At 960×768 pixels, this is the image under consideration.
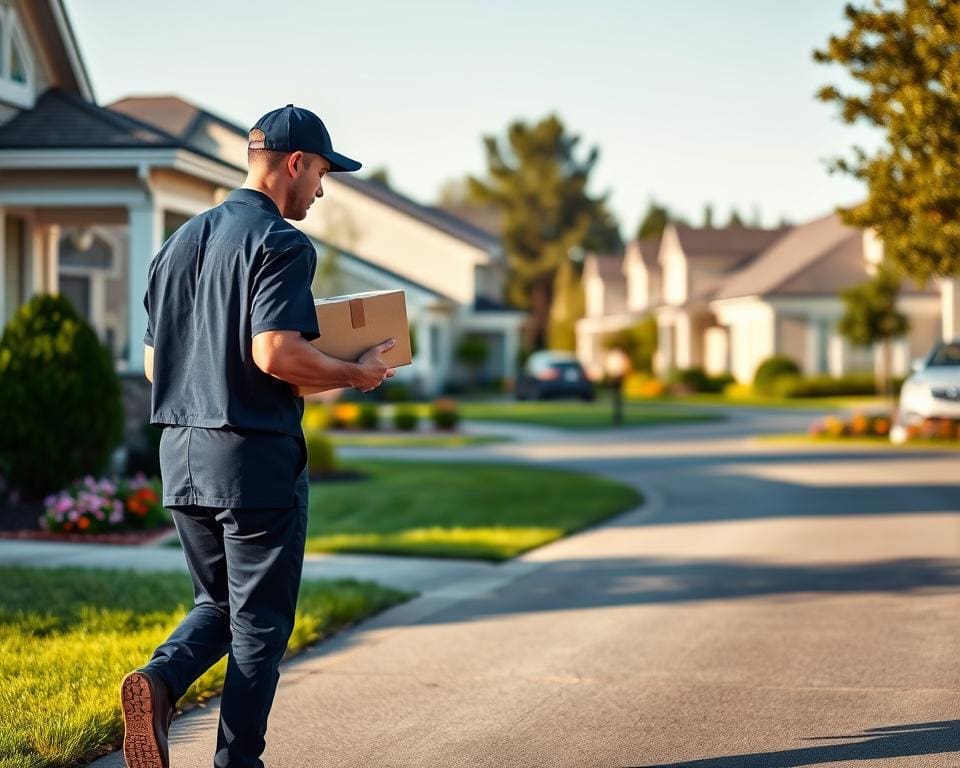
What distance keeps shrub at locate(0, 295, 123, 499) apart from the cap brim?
31.3ft

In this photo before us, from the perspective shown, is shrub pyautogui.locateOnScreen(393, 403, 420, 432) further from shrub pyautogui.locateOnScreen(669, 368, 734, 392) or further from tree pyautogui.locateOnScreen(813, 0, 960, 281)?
shrub pyautogui.locateOnScreen(669, 368, 734, 392)

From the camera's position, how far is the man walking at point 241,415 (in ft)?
15.2

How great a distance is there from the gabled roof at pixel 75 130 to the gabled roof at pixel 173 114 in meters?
24.2

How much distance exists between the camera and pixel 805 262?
53.0 meters

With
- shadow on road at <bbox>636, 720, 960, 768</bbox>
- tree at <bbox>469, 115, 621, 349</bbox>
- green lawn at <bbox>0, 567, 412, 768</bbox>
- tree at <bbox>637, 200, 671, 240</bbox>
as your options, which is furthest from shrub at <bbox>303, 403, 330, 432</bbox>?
tree at <bbox>637, 200, 671, 240</bbox>

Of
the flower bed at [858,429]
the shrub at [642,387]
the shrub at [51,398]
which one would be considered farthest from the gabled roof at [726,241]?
the shrub at [51,398]

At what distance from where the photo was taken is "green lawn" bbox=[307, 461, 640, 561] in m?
13.0

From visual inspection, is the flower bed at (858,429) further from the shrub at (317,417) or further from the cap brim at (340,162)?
the cap brim at (340,162)

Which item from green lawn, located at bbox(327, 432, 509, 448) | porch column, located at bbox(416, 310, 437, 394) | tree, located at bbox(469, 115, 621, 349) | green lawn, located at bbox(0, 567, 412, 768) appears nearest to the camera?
green lawn, located at bbox(0, 567, 412, 768)

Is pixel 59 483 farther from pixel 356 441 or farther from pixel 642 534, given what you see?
pixel 356 441

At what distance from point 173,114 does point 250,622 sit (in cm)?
4180

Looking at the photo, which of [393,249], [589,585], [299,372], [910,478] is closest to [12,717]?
[299,372]

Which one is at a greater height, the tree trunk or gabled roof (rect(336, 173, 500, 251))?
gabled roof (rect(336, 173, 500, 251))

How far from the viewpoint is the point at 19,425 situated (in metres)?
13.8
